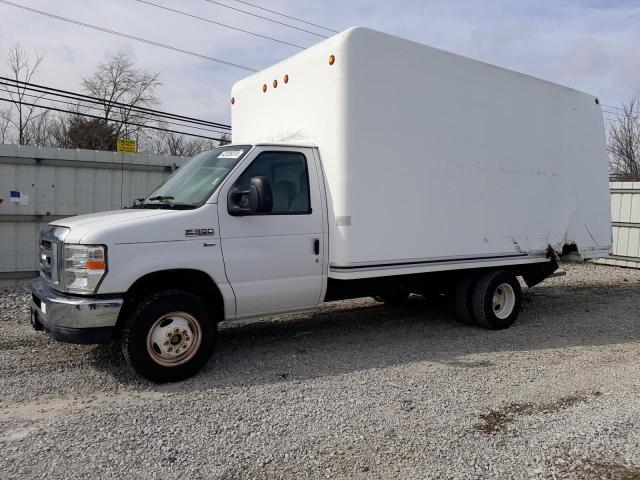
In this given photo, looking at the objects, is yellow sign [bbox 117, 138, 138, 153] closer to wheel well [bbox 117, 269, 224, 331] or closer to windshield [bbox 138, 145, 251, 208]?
windshield [bbox 138, 145, 251, 208]

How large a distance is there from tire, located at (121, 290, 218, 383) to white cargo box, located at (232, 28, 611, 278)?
1.51 m

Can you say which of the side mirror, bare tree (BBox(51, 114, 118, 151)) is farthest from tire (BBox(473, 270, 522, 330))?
bare tree (BBox(51, 114, 118, 151))

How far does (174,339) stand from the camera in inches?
193

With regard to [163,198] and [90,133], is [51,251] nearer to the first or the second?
[163,198]

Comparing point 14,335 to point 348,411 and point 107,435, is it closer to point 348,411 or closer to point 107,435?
point 107,435

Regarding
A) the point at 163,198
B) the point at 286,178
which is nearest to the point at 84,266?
the point at 163,198

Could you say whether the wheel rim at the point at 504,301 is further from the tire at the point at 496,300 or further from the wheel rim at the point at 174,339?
the wheel rim at the point at 174,339

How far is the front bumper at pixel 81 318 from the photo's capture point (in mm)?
4516

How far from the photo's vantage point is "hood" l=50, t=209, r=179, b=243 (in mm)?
4598

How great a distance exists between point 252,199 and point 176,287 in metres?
1.10

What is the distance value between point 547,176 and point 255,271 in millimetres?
4575

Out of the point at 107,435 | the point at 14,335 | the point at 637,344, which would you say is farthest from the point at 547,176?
the point at 14,335

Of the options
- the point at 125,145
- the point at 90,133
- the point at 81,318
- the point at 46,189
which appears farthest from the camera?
the point at 90,133

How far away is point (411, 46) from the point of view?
6145 millimetres
